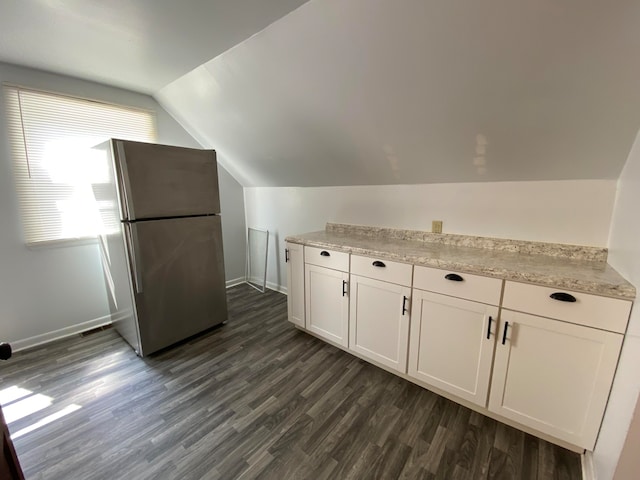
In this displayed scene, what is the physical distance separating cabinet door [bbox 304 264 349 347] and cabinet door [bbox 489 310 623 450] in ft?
3.57

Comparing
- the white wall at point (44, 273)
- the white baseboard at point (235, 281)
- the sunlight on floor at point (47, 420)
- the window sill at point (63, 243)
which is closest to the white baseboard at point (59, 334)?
the white wall at point (44, 273)

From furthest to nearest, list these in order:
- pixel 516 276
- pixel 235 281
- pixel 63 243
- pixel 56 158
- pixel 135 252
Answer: pixel 235 281, pixel 63 243, pixel 56 158, pixel 135 252, pixel 516 276

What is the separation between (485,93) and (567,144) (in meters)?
0.58

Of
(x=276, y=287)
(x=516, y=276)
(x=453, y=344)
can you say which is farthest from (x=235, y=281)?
(x=516, y=276)

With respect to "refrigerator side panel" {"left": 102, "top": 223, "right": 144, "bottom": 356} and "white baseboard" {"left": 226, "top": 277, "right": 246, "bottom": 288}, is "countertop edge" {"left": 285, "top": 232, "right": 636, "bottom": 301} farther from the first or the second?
"white baseboard" {"left": 226, "top": 277, "right": 246, "bottom": 288}

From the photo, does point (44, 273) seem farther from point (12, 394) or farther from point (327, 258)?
point (327, 258)

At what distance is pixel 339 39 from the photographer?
1553 millimetres

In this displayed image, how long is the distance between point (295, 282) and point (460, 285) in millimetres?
1462

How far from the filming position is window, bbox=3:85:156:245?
2.36 meters

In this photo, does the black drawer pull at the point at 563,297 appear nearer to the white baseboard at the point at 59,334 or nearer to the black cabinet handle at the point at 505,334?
the black cabinet handle at the point at 505,334

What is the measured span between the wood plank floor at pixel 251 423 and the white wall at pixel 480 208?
1.28 meters

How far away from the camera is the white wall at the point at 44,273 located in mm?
2346

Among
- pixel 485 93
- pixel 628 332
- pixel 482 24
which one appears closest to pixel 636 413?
pixel 628 332

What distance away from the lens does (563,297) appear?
138 centimetres
